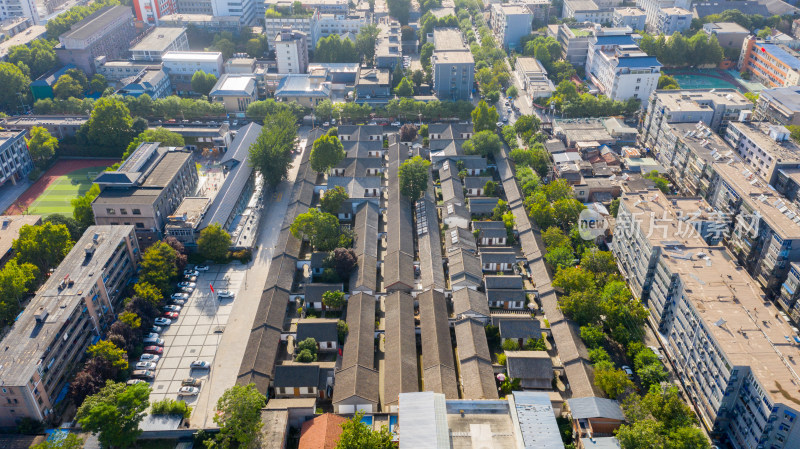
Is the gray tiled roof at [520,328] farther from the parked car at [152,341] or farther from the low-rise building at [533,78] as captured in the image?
the low-rise building at [533,78]

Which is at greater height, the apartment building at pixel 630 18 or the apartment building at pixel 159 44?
the apartment building at pixel 630 18

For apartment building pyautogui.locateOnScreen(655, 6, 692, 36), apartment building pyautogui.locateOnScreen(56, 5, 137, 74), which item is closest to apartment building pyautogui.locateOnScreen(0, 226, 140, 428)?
apartment building pyautogui.locateOnScreen(56, 5, 137, 74)

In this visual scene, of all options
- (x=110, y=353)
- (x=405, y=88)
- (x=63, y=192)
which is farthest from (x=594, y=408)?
(x=63, y=192)

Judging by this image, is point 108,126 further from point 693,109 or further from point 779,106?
point 779,106

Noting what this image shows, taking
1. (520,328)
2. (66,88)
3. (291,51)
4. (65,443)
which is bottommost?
(520,328)

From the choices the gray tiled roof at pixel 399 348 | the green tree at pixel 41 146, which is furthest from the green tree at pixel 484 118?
the green tree at pixel 41 146

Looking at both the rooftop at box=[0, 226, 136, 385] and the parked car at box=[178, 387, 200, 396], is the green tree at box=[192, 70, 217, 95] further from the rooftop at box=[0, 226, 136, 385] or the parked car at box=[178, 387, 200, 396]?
the parked car at box=[178, 387, 200, 396]

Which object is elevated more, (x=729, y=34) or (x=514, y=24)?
(x=729, y=34)

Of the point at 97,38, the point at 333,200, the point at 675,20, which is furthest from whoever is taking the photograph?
the point at 675,20
